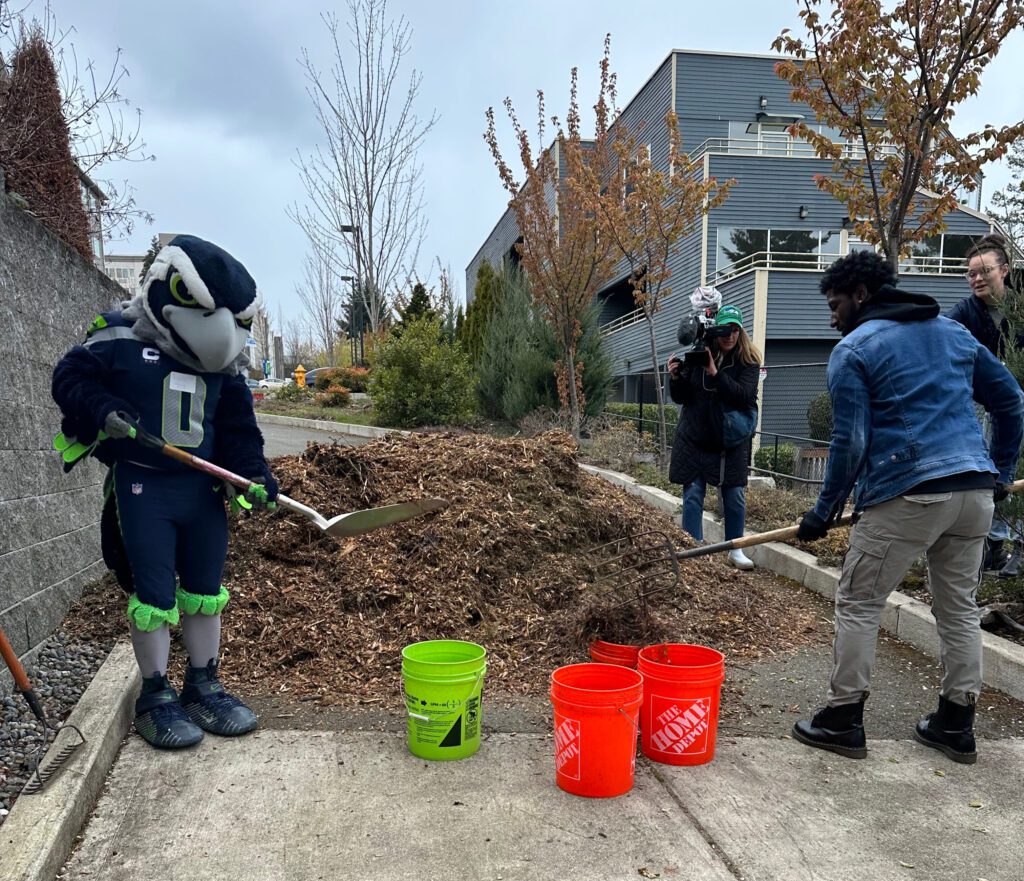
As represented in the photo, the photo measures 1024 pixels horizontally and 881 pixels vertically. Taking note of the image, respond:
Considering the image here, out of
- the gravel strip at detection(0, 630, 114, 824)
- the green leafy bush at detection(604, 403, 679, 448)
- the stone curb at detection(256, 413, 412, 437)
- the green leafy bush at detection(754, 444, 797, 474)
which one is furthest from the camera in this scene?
the stone curb at detection(256, 413, 412, 437)

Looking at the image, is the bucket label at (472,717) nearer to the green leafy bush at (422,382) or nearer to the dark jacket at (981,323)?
the dark jacket at (981,323)

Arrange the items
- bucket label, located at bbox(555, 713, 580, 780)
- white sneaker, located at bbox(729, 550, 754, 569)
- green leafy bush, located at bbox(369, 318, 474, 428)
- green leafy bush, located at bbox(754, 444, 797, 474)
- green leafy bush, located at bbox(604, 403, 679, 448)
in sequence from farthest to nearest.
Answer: green leafy bush, located at bbox(369, 318, 474, 428) → green leafy bush, located at bbox(604, 403, 679, 448) → green leafy bush, located at bbox(754, 444, 797, 474) → white sneaker, located at bbox(729, 550, 754, 569) → bucket label, located at bbox(555, 713, 580, 780)

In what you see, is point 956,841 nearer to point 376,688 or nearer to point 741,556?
point 376,688

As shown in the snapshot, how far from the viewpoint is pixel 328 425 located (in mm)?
16047

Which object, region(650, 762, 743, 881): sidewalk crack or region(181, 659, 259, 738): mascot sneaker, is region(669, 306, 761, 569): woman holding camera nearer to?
region(650, 762, 743, 881): sidewalk crack

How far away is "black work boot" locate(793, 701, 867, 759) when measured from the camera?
3.02 m

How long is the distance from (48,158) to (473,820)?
5480 mm

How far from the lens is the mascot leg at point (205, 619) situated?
3.08m

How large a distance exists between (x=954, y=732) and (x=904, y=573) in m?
0.67

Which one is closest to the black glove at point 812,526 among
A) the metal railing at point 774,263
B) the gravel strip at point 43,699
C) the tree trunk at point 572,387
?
the gravel strip at point 43,699

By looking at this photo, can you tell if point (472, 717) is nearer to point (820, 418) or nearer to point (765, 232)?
point (820, 418)

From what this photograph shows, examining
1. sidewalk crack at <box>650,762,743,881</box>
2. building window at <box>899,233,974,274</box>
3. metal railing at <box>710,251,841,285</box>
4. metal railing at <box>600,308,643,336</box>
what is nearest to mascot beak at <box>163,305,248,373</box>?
sidewalk crack at <box>650,762,743,881</box>

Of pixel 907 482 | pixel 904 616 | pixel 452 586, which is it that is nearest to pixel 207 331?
pixel 452 586

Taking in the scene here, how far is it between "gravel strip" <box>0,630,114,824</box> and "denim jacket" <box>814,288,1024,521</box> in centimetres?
303
